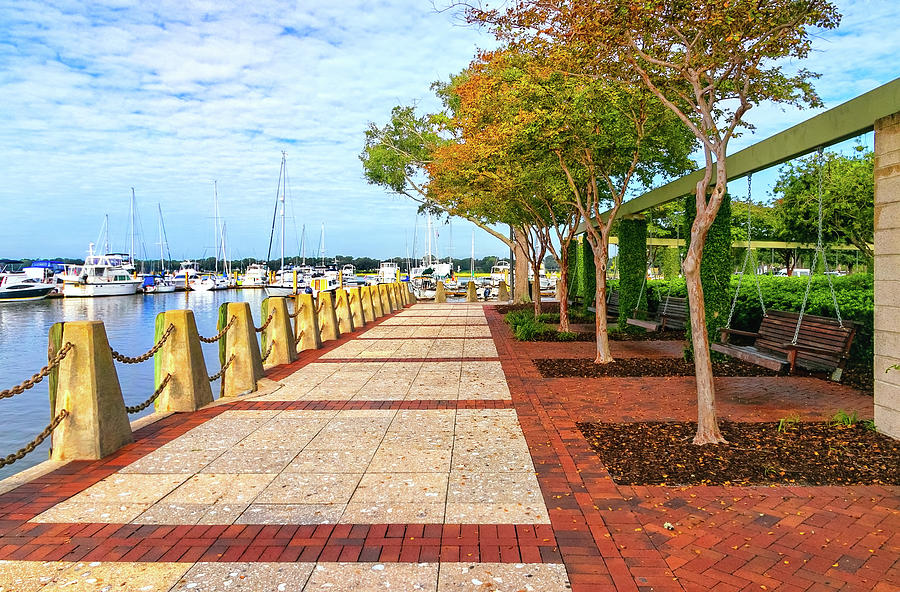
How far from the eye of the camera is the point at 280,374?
34.9 ft

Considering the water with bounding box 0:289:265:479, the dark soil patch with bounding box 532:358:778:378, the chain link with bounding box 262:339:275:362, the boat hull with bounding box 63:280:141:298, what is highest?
the chain link with bounding box 262:339:275:362

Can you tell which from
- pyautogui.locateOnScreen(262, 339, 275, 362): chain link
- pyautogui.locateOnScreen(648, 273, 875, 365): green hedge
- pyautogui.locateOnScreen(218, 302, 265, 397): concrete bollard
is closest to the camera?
pyautogui.locateOnScreen(218, 302, 265, 397): concrete bollard

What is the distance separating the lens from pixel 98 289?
240 ft

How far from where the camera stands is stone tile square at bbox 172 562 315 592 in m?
3.43

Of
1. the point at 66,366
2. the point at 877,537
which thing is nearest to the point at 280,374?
the point at 66,366

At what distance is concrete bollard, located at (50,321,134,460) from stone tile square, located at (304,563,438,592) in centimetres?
338

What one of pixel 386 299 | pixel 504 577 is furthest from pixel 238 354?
pixel 386 299

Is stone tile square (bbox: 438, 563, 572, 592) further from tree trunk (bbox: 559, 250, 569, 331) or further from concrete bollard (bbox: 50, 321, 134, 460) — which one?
tree trunk (bbox: 559, 250, 569, 331)

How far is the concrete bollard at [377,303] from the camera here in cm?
2353

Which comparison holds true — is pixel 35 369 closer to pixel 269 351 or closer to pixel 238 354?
pixel 269 351

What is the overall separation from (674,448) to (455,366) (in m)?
5.92

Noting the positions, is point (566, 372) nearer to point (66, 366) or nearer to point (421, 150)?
point (66, 366)

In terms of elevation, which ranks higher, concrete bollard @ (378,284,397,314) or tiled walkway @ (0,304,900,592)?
concrete bollard @ (378,284,397,314)

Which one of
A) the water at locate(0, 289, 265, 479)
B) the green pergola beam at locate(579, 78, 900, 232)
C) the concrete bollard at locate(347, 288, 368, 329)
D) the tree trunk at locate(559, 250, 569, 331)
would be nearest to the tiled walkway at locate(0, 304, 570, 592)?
the water at locate(0, 289, 265, 479)
